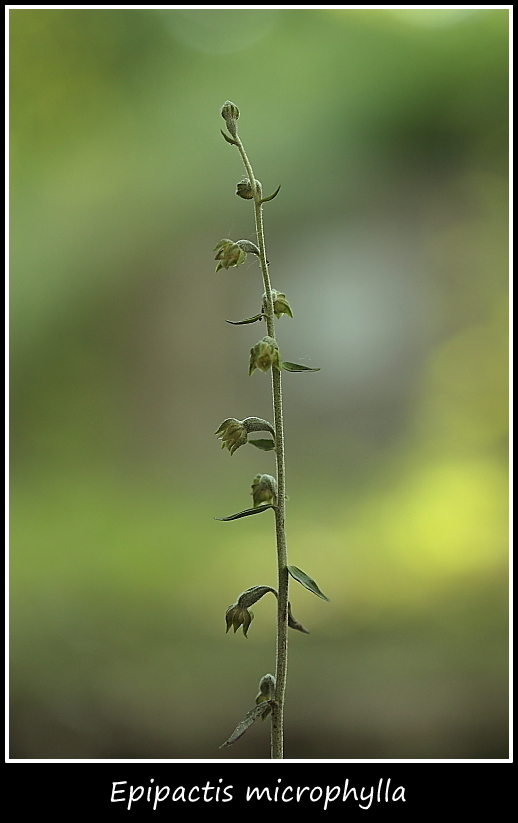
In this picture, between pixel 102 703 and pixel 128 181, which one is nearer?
pixel 102 703

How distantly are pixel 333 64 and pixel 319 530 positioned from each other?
152 centimetres

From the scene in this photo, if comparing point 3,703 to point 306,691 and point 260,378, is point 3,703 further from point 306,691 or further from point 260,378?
point 260,378

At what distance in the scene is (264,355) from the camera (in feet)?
2.65

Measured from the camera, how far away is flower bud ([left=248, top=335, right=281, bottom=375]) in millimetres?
806

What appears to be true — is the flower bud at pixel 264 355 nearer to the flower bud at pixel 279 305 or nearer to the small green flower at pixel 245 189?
the flower bud at pixel 279 305

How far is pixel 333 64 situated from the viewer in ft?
7.04

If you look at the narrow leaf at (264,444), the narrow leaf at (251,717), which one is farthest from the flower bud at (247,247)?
the narrow leaf at (251,717)

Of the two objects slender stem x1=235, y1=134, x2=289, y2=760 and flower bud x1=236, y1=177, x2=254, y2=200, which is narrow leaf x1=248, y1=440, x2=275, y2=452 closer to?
slender stem x1=235, y1=134, x2=289, y2=760

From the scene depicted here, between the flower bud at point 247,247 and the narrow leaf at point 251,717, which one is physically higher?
the flower bud at point 247,247

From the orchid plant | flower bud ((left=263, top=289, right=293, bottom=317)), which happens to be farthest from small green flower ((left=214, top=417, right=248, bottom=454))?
flower bud ((left=263, top=289, right=293, bottom=317))

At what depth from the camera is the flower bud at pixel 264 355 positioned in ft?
2.64

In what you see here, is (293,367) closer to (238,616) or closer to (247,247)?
(247,247)

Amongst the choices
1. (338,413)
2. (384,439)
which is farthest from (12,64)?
(384,439)

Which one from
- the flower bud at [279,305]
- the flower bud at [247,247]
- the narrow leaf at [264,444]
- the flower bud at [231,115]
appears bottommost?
the narrow leaf at [264,444]
